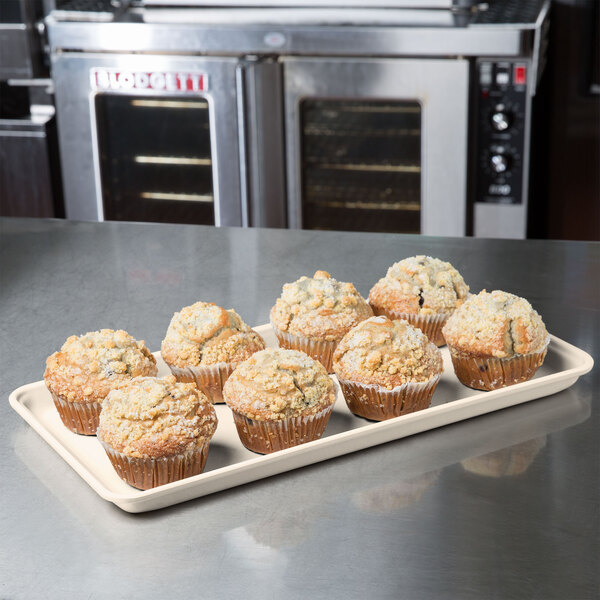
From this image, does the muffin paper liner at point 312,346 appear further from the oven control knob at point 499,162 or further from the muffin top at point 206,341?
the oven control knob at point 499,162

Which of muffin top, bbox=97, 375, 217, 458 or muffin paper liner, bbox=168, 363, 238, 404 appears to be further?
muffin paper liner, bbox=168, 363, 238, 404

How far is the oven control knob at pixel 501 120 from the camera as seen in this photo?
2.73m

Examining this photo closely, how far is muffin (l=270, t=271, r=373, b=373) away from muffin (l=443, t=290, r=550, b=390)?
5.6 inches

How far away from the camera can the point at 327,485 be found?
3.46 feet

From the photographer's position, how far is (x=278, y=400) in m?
1.09

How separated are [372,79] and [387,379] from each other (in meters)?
1.76

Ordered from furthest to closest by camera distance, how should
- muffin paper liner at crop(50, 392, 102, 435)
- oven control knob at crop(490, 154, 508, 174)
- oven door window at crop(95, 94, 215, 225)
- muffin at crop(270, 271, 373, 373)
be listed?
oven door window at crop(95, 94, 215, 225) → oven control knob at crop(490, 154, 508, 174) → muffin at crop(270, 271, 373, 373) → muffin paper liner at crop(50, 392, 102, 435)

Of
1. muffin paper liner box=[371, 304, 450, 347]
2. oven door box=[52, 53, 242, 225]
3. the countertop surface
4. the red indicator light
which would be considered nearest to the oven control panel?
the red indicator light

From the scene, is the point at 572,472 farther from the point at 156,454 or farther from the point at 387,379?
the point at 156,454

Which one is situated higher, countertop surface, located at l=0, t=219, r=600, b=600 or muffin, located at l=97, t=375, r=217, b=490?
muffin, located at l=97, t=375, r=217, b=490

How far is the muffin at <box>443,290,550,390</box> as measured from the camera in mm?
1224

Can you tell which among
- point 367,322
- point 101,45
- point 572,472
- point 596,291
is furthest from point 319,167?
point 572,472

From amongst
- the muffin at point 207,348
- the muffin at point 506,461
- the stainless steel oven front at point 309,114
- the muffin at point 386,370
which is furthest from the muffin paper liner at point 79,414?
the stainless steel oven front at point 309,114

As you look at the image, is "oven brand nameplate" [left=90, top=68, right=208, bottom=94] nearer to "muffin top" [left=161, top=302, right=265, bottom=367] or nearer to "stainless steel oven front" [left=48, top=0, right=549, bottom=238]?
"stainless steel oven front" [left=48, top=0, right=549, bottom=238]
